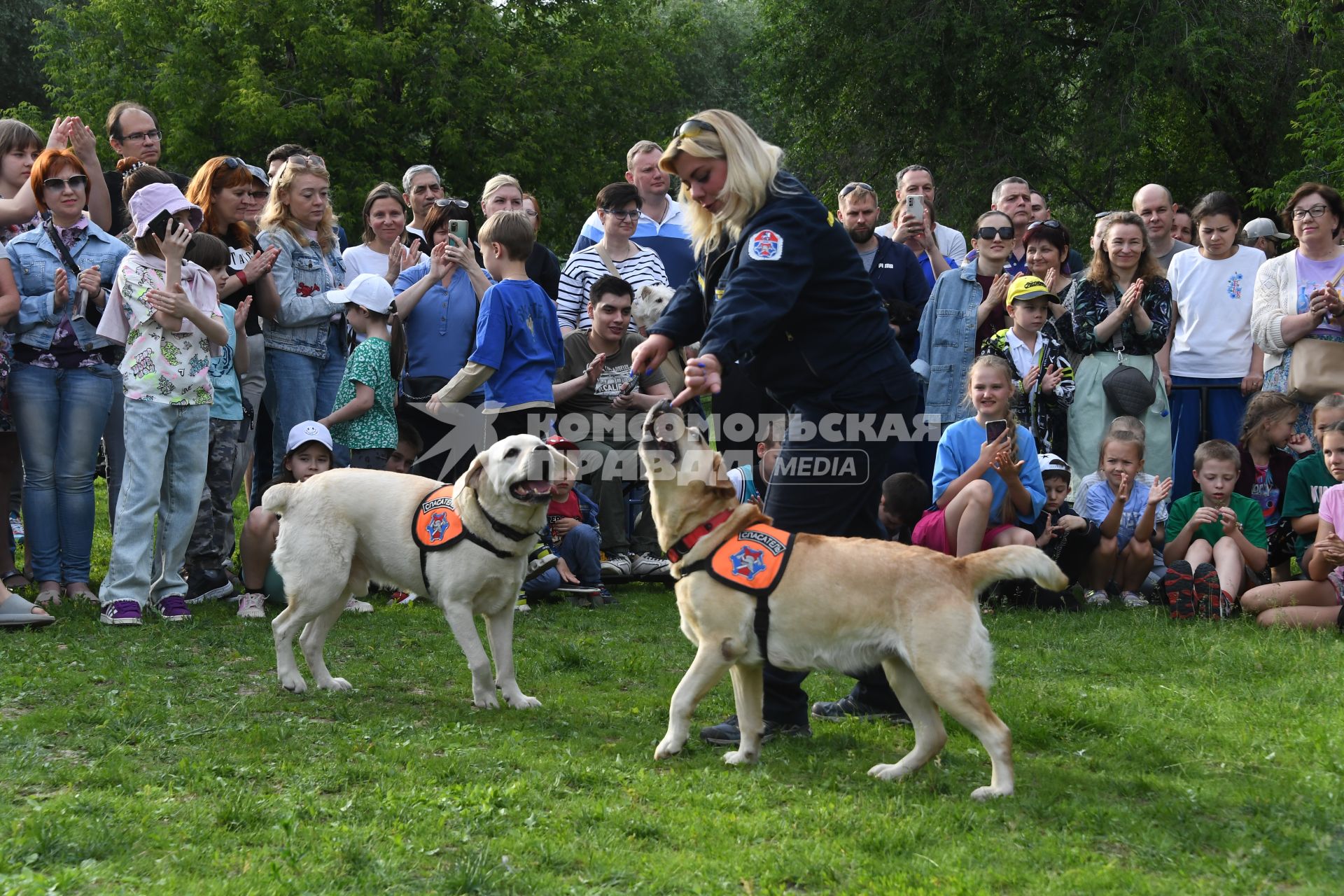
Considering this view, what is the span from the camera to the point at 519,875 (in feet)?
12.7

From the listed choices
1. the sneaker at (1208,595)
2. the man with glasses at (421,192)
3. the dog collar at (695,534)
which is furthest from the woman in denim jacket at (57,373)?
the sneaker at (1208,595)

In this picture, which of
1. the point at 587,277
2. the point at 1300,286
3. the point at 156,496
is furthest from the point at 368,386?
the point at 1300,286

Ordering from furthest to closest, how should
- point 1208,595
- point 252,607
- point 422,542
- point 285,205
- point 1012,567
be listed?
point 285,205
point 1208,595
point 252,607
point 422,542
point 1012,567

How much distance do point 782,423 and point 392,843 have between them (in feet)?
20.0

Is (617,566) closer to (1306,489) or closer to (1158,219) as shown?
(1306,489)

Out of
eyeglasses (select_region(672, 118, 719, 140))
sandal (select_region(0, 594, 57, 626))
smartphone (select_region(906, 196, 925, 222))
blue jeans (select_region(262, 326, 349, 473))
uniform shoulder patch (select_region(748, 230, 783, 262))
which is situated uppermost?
smartphone (select_region(906, 196, 925, 222))

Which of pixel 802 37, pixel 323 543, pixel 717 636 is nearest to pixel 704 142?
pixel 717 636

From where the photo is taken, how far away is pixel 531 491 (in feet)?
19.7

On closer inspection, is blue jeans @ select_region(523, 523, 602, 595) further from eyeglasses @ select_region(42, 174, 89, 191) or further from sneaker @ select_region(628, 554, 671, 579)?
eyeglasses @ select_region(42, 174, 89, 191)

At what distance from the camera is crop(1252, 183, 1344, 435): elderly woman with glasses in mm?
9289

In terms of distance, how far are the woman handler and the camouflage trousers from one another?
4.16 m

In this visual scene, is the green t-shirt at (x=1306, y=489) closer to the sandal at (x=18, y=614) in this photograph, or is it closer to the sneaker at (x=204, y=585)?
the sneaker at (x=204, y=585)

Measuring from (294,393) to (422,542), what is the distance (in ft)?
11.1

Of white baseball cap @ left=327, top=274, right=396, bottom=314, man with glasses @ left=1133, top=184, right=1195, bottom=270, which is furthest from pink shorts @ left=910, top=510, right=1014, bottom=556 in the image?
white baseball cap @ left=327, top=274, right=396, bottom=314
